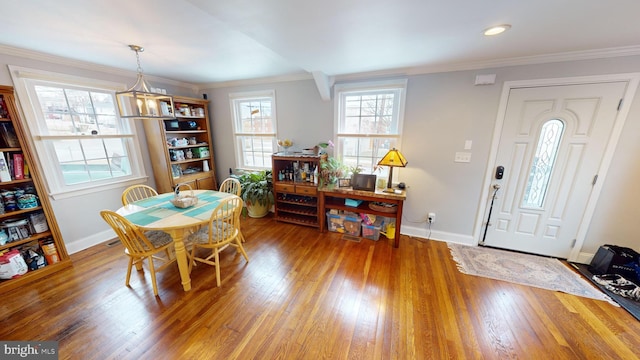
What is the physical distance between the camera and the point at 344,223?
2.93 meters

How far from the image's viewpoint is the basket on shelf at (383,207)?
2.63 m

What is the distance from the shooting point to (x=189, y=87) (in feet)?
11.8

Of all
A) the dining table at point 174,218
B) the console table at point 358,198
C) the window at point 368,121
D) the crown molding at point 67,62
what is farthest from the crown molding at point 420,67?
the dining table at point 174,218

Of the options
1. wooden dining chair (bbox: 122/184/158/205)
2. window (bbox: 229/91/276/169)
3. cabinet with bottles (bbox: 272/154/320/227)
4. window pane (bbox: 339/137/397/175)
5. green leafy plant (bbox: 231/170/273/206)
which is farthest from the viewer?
window (bbox: 229/91/276/169)

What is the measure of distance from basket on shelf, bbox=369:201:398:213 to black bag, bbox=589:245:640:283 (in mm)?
2068

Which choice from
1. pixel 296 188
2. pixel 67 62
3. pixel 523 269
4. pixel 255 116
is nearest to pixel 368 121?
pixel 296 188

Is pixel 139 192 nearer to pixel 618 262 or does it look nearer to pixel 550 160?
pixel 550 160

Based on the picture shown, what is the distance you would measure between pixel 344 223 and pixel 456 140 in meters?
1.80

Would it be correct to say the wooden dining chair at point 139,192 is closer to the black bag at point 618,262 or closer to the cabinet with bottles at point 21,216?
the cabinet with bottles at point 21,216

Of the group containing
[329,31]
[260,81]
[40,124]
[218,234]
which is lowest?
[218,234]

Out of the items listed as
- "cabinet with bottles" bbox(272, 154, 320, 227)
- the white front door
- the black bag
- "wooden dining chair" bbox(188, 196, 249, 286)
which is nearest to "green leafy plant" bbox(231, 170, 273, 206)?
"cabinet with bottles" bbox(272, 154, 320, 227)

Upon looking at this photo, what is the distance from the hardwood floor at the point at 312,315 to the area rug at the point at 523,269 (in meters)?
0.11

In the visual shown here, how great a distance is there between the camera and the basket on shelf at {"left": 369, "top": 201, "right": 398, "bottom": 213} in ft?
8.62

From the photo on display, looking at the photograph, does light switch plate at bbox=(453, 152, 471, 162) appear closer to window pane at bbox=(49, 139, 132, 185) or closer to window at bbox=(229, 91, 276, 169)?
window at bbox=(229, 91, 276, 169)
